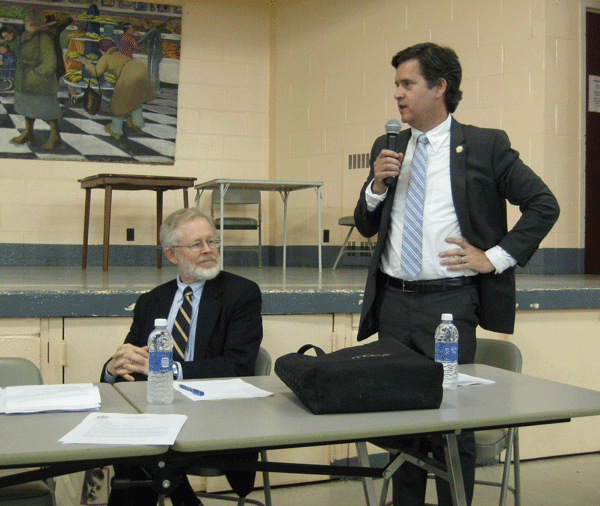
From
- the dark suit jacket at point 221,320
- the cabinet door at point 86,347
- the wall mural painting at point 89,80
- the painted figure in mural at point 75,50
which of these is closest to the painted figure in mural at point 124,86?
the wall mural painting at point 89,80

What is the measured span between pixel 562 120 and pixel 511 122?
0.35 metres

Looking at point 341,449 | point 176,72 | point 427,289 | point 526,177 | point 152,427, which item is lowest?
point 341,449

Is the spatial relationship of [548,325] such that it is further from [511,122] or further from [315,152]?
[315,152]

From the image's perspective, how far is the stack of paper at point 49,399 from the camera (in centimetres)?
130

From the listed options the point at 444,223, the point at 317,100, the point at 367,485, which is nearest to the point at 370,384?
the point at 367,485

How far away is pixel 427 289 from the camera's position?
6.21 ft

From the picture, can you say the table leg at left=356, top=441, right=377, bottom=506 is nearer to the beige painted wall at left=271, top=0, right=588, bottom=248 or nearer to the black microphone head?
the black microphone head

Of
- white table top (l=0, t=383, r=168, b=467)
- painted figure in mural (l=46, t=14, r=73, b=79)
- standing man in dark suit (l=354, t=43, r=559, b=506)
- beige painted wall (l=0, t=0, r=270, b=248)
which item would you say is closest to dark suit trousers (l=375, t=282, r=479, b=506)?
standing man in dark suit (l=354, t=43, r=559, b=506)

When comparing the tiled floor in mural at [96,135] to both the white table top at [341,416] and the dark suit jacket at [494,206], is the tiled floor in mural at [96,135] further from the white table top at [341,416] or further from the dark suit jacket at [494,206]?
the white table top at [341,416]

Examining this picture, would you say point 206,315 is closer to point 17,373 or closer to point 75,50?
point 17,373

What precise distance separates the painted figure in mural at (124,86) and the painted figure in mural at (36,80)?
39 cm

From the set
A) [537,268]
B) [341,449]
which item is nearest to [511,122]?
[537,268]

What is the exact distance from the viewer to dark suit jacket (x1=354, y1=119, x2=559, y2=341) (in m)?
1.88

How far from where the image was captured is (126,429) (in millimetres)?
1166
